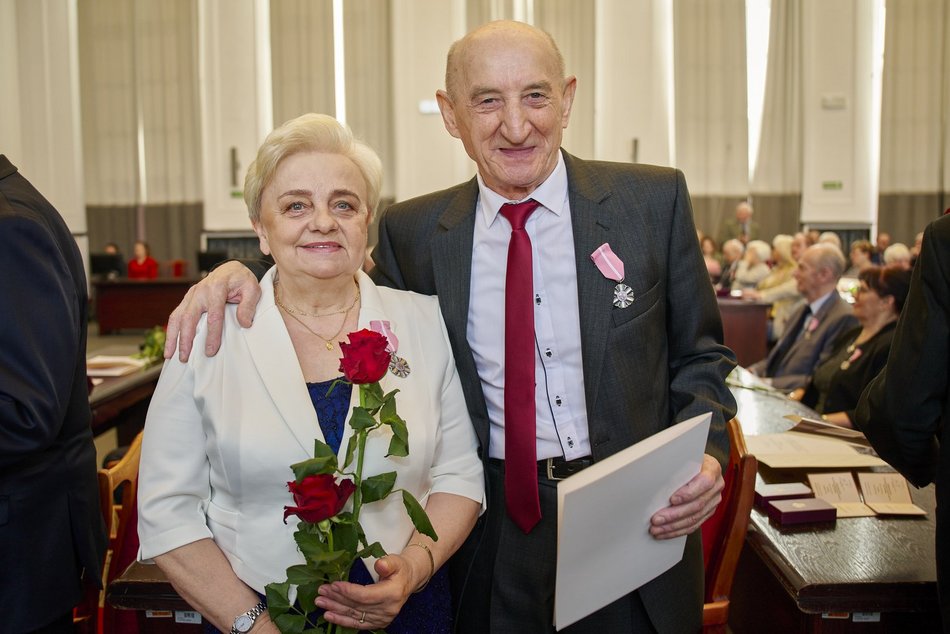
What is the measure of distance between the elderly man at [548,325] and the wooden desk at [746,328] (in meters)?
6.65

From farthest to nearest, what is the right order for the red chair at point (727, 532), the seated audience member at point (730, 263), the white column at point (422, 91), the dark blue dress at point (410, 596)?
the white column at point (422, 91), the seated audience member at point (730, 263), the red chair at point (727, 532), the dark blue dress at point (410, 596)

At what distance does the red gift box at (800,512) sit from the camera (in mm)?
2328

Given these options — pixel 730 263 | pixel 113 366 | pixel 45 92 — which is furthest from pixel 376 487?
pixel 45 92

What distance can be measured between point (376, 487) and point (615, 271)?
729mm

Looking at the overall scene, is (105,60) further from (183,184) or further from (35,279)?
(35,279)

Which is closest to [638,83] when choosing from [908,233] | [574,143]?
[574,143]

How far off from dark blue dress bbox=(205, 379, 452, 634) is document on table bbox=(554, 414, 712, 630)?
1.33 feet

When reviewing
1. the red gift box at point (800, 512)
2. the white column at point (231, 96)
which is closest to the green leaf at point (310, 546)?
the red gift box at point (800, 512)

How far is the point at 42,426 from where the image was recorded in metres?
1.77

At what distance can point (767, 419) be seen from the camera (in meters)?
3.74

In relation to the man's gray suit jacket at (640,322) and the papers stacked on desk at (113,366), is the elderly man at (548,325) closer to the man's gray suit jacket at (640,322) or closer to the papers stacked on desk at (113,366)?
the man's gray suit jacket at (640,322)

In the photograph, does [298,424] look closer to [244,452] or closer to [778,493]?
[244,452]

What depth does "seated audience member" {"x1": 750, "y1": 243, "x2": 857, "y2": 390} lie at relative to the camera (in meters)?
5.62

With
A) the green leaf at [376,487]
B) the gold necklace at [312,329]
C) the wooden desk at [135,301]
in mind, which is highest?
the gold necklace at [312,329]
